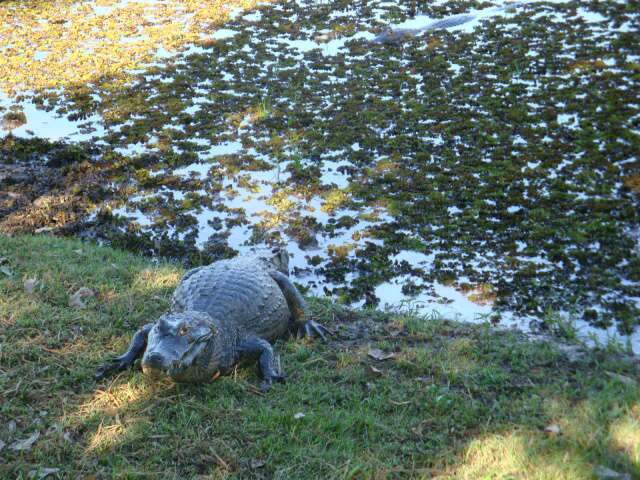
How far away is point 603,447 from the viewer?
2.88 metres

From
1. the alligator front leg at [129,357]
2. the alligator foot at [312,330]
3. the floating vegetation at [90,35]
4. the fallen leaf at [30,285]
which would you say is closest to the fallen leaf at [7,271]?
the fallen leaf at [30,285]

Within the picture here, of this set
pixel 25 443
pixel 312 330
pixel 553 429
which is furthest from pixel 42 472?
pixel 553 429

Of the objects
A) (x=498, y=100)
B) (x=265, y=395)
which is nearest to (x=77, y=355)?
(x=265, y=395)

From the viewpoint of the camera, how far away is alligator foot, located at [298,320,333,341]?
442cm

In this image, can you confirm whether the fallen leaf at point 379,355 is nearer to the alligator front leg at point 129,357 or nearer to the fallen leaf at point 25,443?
the alligator front leg at point 129,357

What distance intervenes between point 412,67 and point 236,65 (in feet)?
9.37

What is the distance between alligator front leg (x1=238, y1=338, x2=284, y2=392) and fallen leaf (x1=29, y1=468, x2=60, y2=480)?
120 centimetres

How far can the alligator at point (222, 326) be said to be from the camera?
3.46m

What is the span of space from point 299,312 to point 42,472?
6.73ft

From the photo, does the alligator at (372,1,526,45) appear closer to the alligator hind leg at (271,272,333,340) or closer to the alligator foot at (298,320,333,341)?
the alligator hind leg at (271,272,333,340)

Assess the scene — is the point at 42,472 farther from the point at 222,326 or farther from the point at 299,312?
the point at 299,312

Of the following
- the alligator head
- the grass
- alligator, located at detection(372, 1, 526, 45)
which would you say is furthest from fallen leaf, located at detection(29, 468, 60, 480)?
alligator, located at detection(372, 1, 526, 45)

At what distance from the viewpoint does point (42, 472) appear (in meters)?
2.96

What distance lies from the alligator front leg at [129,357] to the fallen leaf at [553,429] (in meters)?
2.31
